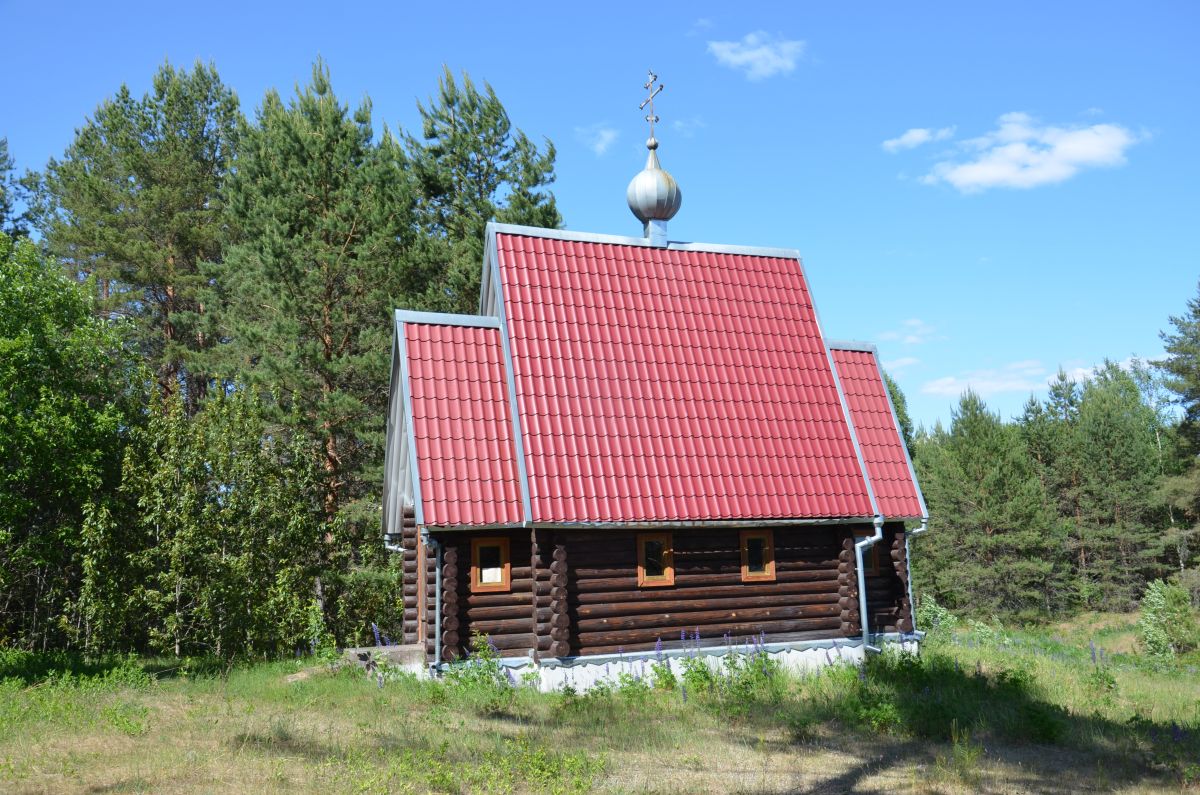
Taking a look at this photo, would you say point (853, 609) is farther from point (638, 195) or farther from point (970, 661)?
point (638, 195)

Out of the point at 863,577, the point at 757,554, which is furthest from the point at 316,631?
the point at 863,577

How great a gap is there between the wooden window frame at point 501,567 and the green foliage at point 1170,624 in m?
23.3

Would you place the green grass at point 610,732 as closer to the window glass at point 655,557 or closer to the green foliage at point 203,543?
the window glass at point 655,557

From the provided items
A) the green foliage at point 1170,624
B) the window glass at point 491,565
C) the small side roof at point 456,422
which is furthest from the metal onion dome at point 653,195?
the green foliage at point 1170,624

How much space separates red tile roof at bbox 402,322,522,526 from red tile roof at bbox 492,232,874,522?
510mm

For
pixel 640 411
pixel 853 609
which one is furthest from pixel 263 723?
pixel 853 609

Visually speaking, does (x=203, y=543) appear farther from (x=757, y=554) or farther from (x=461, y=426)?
(x=757, y=554)

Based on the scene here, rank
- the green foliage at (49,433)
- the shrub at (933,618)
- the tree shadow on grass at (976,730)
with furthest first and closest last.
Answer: the shrub at (933,618) → the green foliage at (49,433) → the tree shadow on grass at (976,730)

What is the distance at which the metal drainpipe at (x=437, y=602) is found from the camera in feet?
42.4

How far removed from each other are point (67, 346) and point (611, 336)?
11.3 metres

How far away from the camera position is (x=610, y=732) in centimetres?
1067

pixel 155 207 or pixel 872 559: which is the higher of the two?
pixel 155 207

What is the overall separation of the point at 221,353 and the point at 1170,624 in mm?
29747

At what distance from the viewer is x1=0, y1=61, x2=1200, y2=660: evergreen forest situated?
59.8 ft
